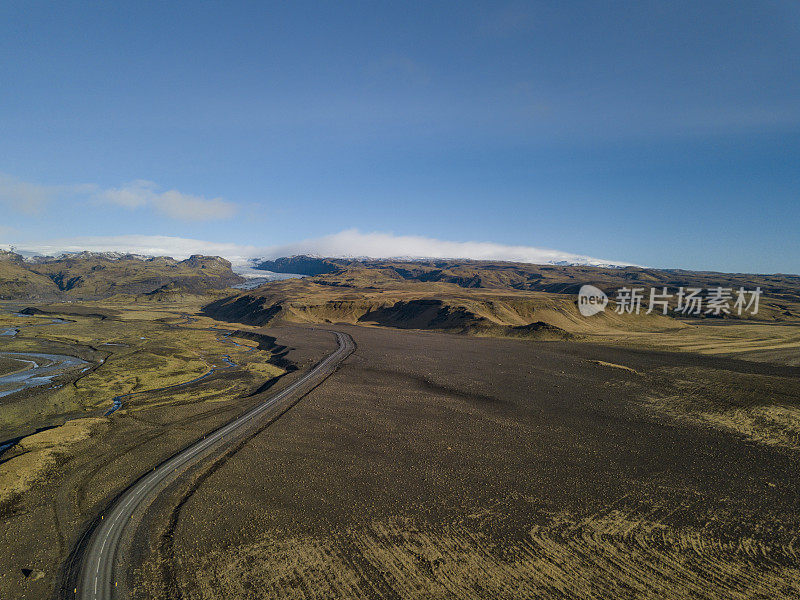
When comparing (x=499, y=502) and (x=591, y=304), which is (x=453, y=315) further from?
(x=499, y=502)

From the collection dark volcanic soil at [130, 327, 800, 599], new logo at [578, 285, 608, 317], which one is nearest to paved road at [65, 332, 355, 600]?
dark volcanic soil at [130, 327, 800, 599]

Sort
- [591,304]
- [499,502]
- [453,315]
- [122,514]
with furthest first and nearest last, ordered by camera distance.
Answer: [591,304] < [453,315] < [499,502] < [122,514]

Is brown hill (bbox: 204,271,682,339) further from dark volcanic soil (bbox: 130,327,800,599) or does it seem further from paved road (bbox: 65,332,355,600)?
paved road (bbox: 65,332,355,600)

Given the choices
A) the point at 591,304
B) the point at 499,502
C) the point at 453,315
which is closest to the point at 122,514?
the point at 499,502

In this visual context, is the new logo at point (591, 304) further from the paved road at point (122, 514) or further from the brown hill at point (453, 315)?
the paved road at point (122, 514)

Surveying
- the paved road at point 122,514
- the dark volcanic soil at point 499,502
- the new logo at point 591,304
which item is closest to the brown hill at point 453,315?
the new logo at point 591,304

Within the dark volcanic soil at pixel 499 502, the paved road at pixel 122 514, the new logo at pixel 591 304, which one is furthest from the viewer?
the new logo at pixel 591 304

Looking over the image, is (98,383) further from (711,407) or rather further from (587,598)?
(711,407)
